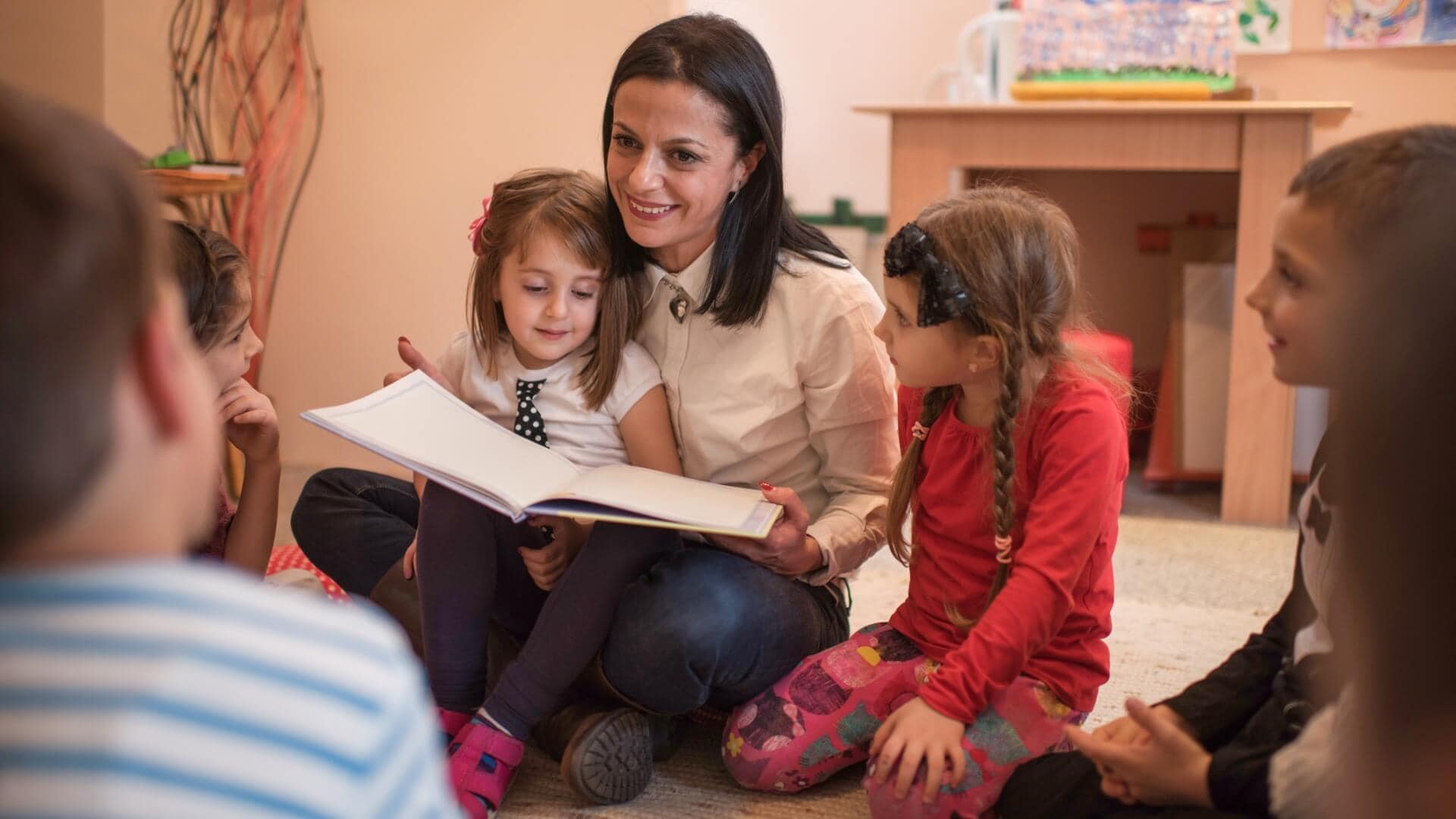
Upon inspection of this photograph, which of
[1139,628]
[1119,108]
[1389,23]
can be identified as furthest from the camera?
[1389,23]

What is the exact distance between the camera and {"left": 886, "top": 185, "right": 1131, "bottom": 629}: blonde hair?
1.06 m

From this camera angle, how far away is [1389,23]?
7.76ft

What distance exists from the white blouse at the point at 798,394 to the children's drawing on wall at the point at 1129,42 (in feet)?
3.62

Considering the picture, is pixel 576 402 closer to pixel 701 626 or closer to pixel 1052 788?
pixel 701 626

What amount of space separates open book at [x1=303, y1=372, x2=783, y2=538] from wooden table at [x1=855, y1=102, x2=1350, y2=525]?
3.93ft

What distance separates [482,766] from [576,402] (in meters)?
0.38

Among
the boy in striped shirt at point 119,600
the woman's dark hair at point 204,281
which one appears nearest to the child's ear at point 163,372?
the boy in striped shirt at point 119,600

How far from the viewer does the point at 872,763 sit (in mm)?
1035

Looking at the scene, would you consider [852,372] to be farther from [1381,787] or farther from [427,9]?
[427,9]

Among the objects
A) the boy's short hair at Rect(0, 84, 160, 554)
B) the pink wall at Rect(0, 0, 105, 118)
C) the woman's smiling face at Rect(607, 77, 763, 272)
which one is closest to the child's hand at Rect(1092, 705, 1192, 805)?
the woman's smiling face at Rect(607, 77, 763, 272)

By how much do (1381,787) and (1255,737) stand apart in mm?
A: 426

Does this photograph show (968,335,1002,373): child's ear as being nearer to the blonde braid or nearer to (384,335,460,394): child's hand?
the blonde braid

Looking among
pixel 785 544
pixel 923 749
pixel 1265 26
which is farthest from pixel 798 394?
pixel 1265 26

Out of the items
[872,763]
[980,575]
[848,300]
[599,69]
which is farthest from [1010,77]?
[872,763]
